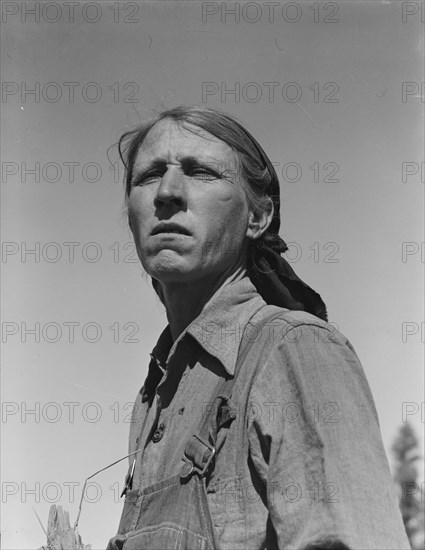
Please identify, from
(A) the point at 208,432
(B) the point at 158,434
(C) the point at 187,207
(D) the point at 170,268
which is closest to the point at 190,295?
(D) the point at 170,268

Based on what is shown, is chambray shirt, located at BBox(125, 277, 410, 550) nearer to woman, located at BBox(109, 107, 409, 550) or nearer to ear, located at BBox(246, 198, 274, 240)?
woman, located at BBox(109, 107, 409, 550)

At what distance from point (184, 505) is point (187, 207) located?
0.86 metres

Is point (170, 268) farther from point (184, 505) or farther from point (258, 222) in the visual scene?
point (184, 505)

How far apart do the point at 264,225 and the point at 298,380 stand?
0.74 m

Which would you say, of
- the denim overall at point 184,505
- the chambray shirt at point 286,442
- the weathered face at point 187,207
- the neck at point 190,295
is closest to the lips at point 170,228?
the weathered face at point 187,207

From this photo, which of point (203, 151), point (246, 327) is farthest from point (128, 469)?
point (203, 151)

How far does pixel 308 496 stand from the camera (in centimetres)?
241

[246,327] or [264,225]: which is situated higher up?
[264,225]

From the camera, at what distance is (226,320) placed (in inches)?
117

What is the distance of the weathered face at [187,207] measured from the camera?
2975 mm

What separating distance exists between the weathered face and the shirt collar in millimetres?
72

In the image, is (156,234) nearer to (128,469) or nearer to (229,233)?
(229,233)

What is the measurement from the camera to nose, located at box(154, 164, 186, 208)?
2982 mm

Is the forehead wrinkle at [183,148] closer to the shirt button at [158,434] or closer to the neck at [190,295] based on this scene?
the neck at [190,295]
